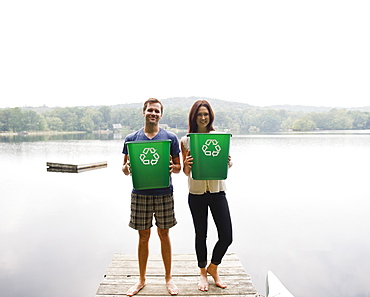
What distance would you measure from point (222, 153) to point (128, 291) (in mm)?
1287

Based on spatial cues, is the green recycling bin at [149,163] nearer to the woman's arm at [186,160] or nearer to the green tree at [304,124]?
the woman's arm at [186,160]

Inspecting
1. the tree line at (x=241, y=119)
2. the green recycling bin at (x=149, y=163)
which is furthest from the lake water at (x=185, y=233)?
the tree line at (x=241, y=119)

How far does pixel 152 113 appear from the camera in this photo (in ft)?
7.50

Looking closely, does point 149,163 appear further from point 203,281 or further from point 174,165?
point 203,281

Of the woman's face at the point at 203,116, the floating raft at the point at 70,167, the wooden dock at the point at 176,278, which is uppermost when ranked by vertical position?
the woman's face at the point at 203,116

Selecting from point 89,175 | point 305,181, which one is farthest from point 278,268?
point 89,175

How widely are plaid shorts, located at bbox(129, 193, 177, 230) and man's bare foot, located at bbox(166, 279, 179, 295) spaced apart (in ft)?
1.68

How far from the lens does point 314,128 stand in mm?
55531

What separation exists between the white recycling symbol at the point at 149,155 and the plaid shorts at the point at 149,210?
0.98ft

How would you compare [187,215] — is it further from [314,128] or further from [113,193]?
[314,128]

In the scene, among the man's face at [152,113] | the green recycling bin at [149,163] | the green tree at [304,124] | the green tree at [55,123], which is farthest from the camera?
the green tree at [304,124]

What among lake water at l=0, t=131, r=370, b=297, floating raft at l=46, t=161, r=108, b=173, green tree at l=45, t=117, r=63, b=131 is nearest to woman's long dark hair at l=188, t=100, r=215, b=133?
lake water at l=0, t=131, r=370, b=297

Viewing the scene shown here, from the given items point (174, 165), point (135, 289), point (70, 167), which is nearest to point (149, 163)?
point (174, 165)

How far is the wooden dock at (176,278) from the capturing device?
8.03 ft
